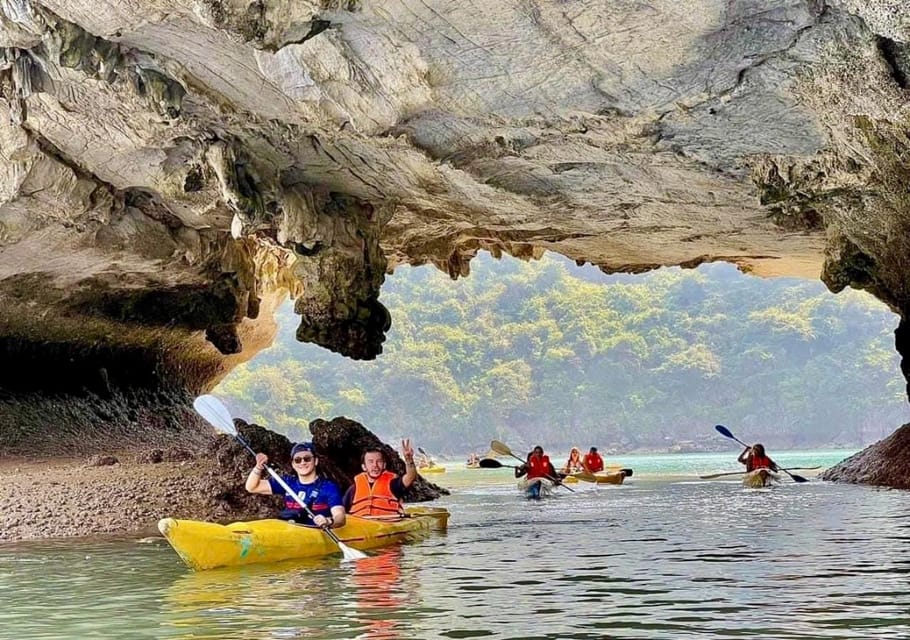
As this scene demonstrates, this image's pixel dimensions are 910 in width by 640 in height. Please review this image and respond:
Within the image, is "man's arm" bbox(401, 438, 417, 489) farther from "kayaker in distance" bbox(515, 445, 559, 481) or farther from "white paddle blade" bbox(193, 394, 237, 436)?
"kayaker in distance" bbox(515, 445, 559, 481)

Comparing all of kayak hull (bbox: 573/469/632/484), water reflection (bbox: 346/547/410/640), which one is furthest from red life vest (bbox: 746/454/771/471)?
water reflection (bbox: 346/547/410/640)

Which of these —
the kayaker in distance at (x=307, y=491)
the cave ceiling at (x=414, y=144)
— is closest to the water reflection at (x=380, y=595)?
the kayaker in distance at (x=307, y=491)

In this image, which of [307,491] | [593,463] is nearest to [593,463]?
[593,463]

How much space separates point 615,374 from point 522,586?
5864 centimetres

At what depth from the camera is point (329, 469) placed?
45.0 feet

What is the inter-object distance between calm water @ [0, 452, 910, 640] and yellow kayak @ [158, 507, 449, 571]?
0.15m

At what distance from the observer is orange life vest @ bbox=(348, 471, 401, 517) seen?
31.3 ft

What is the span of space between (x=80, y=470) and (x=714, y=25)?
9.14 meters

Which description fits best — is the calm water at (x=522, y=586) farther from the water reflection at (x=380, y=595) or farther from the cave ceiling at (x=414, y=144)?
the cave ceiling at (x=414, y=144)

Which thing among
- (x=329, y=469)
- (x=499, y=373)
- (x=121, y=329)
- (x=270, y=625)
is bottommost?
(x=270, y=625)

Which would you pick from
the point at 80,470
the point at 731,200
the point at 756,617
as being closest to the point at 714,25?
the point at 756,617

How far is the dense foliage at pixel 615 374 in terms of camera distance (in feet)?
207

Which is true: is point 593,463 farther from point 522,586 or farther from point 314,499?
point 522,586

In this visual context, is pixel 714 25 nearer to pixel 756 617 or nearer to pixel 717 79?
pixel 717 79
